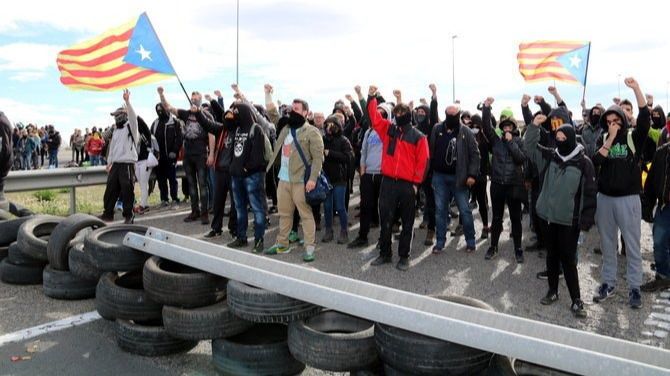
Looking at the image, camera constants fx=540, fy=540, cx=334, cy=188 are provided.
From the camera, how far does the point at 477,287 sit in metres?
6.34

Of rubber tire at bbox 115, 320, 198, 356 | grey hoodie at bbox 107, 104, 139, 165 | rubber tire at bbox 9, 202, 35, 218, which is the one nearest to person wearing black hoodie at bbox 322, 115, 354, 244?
grey hoodie at bbox 107, 104, 139, 165

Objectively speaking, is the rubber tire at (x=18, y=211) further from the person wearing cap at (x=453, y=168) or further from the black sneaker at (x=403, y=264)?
the person wearing cap at (x=453, y=168)

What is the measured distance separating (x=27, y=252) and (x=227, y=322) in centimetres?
308

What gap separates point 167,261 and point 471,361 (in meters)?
2.80

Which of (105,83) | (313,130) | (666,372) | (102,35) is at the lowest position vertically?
(666,372)

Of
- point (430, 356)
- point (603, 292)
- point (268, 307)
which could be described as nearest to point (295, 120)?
point (268, 307)

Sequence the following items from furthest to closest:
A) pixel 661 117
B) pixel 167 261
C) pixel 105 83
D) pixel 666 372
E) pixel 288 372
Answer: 1. pixel 661 117
2. pixel 105 83
3. pixel 167 261
4. pixel 288 372
5. pixel 666 372

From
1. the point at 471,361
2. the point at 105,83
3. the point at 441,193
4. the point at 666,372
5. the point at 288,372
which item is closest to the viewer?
the point at 666,372

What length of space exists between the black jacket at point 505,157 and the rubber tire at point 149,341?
17.0 feet

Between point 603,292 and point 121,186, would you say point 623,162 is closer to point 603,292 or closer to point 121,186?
point 603,292

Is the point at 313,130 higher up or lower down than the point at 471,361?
higher up

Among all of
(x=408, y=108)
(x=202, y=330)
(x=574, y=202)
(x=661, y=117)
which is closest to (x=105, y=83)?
(x=408, y=108)

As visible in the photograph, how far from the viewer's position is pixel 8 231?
20.9 feet

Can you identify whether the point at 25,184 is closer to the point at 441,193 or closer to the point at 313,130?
the point at 313,130
